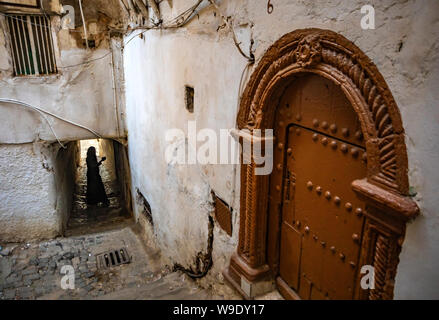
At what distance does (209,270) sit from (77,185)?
351 inches

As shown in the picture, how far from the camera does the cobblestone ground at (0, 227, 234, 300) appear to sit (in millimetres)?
4918

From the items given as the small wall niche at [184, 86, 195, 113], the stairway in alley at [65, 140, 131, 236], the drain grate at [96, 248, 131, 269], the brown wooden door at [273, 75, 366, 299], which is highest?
the small wall niche at [184, 86, 195, 113]

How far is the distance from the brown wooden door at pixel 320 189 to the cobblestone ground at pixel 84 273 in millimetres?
1990

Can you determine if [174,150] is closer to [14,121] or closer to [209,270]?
[209,270]

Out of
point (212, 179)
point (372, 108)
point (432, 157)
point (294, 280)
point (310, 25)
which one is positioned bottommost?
point (294, 280)

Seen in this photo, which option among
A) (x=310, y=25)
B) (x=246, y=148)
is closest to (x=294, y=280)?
(x=246, y=148)

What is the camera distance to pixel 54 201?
748 centimetres

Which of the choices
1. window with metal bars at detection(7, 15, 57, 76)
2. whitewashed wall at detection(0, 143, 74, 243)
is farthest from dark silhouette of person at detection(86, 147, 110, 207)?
window with metal bars at detection(7, 15, 57, 76)

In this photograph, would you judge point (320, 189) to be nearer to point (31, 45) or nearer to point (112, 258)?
point (112, 258)

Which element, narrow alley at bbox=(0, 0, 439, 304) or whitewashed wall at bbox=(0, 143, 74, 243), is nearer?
narrow alley at bbox=(0, 0, 439, 304)

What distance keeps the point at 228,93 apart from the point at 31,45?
5.36 meters

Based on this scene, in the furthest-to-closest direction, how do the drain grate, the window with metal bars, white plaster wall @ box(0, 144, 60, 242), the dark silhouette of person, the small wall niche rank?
the dark silhouette of person < white plaster wall @ box(0, 144, 60, 242) < the drain grate < the window with metal bars < the small wall niche

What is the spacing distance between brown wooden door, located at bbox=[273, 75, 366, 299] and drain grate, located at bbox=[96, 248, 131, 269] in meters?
4.65

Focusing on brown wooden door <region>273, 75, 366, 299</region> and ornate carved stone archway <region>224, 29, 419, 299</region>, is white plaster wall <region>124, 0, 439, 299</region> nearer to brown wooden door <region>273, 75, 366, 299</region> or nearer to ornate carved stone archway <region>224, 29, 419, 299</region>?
ornate carved stone archway <region>224, 29, 419, 299</region>
